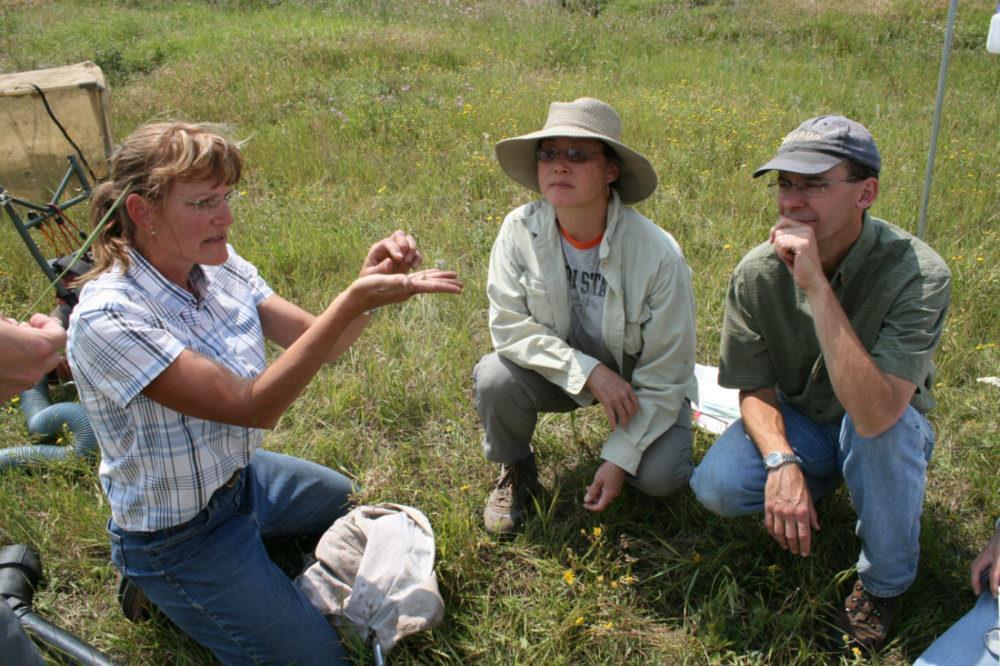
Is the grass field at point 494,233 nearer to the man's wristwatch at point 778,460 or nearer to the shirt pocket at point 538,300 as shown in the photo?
the man's wristwatch at point 778,460

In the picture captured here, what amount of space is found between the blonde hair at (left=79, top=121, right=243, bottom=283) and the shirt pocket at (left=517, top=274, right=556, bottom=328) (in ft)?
3.66

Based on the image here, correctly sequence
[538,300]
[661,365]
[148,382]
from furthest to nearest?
[538,300] → [661,365] → [148,382]

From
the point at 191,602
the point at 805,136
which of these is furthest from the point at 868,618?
the point at 191,602

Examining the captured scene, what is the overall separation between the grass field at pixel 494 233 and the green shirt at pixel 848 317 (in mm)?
525

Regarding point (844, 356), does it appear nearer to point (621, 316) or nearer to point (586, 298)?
point (621, 316)

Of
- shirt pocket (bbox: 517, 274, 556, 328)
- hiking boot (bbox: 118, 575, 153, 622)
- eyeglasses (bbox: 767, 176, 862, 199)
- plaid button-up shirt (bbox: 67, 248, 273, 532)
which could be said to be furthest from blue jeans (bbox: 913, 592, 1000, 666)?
hiking boot (bbox: 118, 575, 153, 622)

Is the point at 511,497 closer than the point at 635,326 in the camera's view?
No

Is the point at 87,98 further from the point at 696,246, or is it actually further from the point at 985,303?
the point at 985,303

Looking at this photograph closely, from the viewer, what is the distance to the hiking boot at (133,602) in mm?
2408

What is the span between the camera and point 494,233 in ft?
15.8

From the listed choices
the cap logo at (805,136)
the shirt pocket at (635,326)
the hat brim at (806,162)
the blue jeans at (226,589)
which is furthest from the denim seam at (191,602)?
the cap logo at (805,136)

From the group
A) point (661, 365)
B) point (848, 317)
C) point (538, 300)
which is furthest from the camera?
point (538, 300)

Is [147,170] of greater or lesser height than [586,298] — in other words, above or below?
above

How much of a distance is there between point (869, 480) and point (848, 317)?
0.51 m
